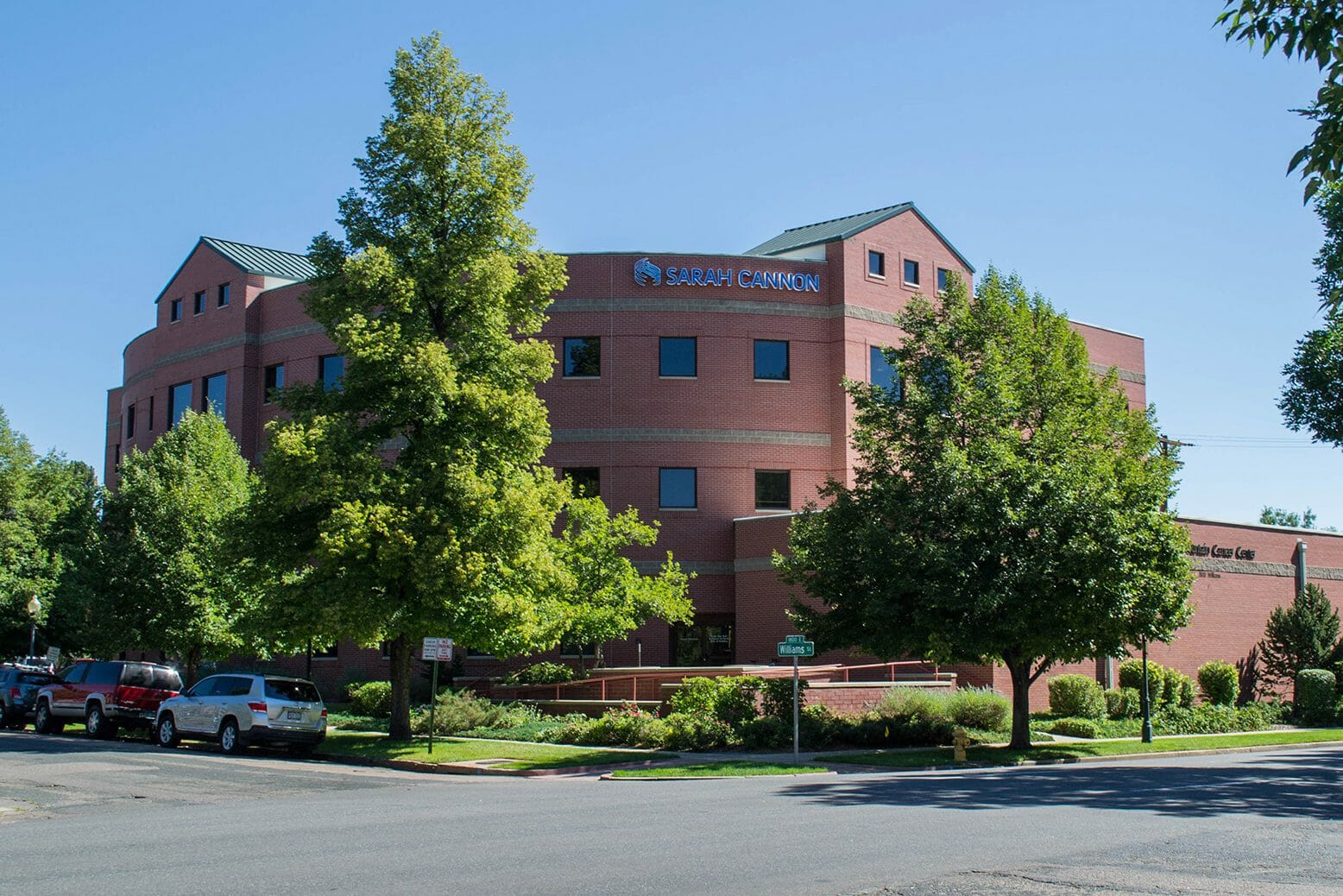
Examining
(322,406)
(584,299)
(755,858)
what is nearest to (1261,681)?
(584,299)

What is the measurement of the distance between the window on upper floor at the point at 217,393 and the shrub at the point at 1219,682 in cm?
3661

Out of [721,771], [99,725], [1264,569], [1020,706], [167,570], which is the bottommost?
[99,725]

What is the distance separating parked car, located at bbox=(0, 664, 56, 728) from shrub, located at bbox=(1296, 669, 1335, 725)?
125 ft

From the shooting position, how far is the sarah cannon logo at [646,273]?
1591 inches

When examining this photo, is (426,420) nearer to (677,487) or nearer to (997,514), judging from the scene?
(997,514)

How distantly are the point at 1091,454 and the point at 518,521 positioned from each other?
40.7 ft

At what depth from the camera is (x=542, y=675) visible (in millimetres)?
35656

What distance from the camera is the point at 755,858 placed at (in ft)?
37.1

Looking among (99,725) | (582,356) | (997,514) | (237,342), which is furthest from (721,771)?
(237,342)

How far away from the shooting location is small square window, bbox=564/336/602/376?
4059 cm

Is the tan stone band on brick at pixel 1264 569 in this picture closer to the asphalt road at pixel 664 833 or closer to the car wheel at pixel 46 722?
the asphalt road at pixel 664 833

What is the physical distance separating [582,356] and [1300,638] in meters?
26.9

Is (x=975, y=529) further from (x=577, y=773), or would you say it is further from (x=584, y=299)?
(x=584, y=299)

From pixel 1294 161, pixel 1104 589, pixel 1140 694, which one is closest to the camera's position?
pixel 1294 161
